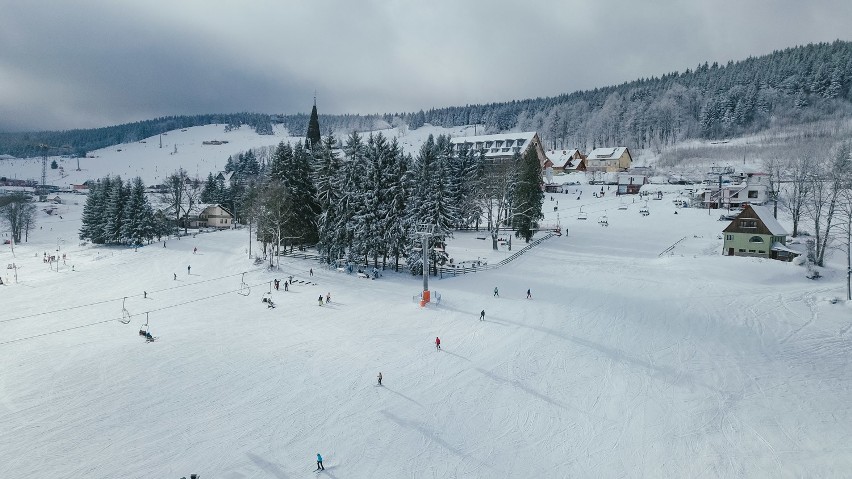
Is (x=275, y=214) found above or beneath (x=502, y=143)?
beneath

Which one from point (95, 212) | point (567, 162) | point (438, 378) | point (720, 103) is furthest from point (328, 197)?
point (720, 103)

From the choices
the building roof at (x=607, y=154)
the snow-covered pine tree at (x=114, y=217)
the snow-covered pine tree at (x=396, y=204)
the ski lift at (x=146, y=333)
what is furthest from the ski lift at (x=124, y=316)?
the building roof at (x=607, y=154)

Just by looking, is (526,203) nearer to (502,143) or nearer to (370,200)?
(370,200)

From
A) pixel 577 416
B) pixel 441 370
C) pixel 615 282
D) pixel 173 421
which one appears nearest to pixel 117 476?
pixel 173 421

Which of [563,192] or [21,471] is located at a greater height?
[563,192]

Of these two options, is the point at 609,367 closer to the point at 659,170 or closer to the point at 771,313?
the point at 771,313

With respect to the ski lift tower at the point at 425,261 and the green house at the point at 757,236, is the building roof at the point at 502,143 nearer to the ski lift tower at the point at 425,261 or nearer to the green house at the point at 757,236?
the green house at the point at 757,236
